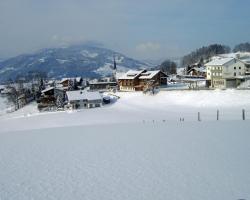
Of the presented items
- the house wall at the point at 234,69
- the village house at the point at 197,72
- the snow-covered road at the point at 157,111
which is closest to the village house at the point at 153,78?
the snow-covered road at the point at 157,111

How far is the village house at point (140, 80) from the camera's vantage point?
209ft

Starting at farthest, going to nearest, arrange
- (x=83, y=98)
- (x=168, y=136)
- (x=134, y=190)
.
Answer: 1. (x=83, y=98)
2. (x=168, y=136)
3. (x=134, y=190)

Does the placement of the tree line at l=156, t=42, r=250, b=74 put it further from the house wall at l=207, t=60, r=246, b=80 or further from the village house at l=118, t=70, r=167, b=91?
the house wall at l=207, t=60, r=246, b=80

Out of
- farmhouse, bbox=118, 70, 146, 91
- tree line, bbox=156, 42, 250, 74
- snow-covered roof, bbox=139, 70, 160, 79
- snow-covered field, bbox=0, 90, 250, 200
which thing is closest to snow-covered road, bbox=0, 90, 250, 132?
snow-covered field, bbox=0, 90, 250, 200

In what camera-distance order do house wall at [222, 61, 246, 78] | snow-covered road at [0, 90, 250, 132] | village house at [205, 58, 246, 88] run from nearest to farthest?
snow-covered road at [0, 90, 250, 132]
village house at [205, 58, 246, 88]
house wall at [222, 61, 246, 78]

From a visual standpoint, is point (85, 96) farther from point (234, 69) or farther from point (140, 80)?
point (234, 69)

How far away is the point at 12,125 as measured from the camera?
1594 inches

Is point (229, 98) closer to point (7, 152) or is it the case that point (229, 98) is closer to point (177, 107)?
point (177, 107)

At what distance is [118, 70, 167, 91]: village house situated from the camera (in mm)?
63656

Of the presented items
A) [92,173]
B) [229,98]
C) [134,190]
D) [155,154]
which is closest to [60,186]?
Answer: [92,173]

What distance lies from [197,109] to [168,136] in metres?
18.7

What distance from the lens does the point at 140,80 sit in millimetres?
65688

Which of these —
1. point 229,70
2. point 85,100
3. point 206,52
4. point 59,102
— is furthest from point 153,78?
point 206,52

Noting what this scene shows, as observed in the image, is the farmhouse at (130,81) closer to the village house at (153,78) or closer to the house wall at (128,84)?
the house wall at (128,84)
